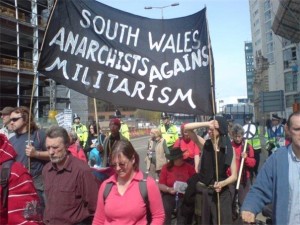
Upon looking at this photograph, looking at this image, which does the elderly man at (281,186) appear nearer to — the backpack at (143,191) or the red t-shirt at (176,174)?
the backpack at (143,191)

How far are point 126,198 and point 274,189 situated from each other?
3.62 feet

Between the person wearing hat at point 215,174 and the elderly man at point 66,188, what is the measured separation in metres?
1.67

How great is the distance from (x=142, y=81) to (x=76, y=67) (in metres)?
0.81

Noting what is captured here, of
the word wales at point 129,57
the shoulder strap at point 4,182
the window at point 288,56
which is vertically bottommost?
the shoulder strap at point 4,182

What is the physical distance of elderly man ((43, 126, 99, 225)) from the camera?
3613mm

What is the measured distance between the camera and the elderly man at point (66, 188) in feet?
11.9

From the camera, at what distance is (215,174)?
16.1 feet

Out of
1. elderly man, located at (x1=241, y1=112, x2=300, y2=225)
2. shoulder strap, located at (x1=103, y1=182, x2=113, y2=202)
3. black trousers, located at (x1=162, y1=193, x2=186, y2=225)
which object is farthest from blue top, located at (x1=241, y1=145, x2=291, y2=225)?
black trousers, located at (x1=162, y1=193, x2=186, y2=225)

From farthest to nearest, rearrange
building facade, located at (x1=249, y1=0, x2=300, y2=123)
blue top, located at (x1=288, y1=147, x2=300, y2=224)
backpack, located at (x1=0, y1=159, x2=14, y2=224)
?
building facade, located at (x1=249, y1=0, x2=300, y2=123) < blue top, located at (x1=288, y1=147, x2=300, y2=224) < backpack, located at (x1=0, y1=159, x2=14, y2=224)

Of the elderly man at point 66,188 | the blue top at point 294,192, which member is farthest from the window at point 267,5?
the blue top at point 294,192

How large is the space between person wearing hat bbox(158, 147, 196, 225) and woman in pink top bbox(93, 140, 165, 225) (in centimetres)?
248

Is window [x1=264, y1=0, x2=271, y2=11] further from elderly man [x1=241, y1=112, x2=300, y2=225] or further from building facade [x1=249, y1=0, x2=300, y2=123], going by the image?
elderly man [x1=241, y1=112, x2=300, y2=225]

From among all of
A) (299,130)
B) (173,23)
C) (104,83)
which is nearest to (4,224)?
(299,130)

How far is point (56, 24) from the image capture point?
202 inches
